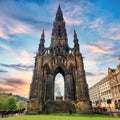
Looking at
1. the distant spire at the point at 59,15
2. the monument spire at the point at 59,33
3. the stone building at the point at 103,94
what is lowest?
the stone building at the point at 103,94

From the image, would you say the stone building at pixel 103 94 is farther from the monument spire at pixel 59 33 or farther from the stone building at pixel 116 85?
the monument spire at pixel 59 33

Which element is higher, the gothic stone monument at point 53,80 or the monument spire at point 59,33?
the monument spire at point 59,33

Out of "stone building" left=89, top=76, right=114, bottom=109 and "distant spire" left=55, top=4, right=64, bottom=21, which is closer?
"distant spire" left=55, top=4, right=64, bottom=21

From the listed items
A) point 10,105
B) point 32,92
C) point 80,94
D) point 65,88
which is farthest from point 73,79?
point 10,105

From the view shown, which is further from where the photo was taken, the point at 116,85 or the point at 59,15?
the point at 59,15

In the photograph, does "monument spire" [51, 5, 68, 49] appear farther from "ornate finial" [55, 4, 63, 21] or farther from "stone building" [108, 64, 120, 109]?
"stone building" [108, 64, 120, 109]

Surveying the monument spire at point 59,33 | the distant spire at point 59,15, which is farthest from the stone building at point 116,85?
the distant spire at point 59,15

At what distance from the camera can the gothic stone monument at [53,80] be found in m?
30.0

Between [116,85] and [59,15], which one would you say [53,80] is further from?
[59,15]

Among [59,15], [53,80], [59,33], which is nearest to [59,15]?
[59,15]

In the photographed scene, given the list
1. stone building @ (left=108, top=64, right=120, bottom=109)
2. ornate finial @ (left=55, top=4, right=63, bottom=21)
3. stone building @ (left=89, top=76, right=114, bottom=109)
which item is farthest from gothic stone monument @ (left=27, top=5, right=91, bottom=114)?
stone building @ (left=89, top=76, right=114, bottom=109)

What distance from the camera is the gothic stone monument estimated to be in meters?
30.0

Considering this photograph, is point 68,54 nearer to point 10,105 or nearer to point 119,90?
point 119,90

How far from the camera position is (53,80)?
36.8m
